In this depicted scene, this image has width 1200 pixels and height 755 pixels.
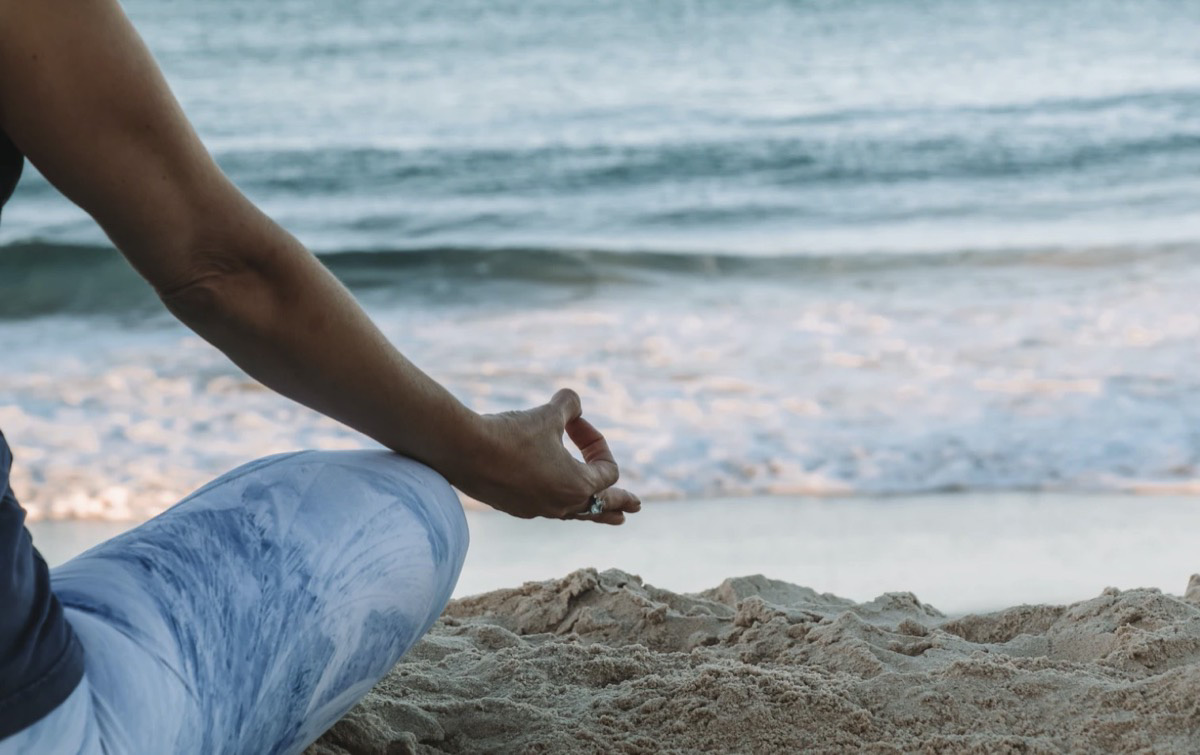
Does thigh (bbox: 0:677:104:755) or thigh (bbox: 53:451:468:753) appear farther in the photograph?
thigh (bbox: 53:451:468:753)

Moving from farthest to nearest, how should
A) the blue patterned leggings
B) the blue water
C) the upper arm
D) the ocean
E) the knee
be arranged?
1. the blue water
2. the ocean
3. the knee
4. the blue patterned leggings
5. the upper arm

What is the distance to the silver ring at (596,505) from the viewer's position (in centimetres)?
160

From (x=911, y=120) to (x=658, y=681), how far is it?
11.8 metres

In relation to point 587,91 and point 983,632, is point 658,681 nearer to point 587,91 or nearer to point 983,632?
point 983,632

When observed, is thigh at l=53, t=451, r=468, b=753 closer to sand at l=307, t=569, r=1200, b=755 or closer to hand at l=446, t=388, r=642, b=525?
hand at l=446, t=388, r=642, b=525

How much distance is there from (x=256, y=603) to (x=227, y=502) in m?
0.14

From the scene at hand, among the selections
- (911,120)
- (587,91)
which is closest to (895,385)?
(911,120)

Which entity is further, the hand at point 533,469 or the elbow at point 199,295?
the hand at point 533,469

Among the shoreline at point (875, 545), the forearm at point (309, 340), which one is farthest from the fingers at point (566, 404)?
the shoreline at point (875, 545)

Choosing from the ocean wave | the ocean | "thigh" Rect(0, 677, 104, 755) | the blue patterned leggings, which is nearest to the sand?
the blue patterned leggings

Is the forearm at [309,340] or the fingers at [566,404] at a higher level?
the forearm at [309,340]

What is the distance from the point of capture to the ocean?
3.98 m

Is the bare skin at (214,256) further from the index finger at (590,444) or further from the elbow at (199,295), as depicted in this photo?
the index finger at (590,444)

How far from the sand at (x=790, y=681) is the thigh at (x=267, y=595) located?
435mm
